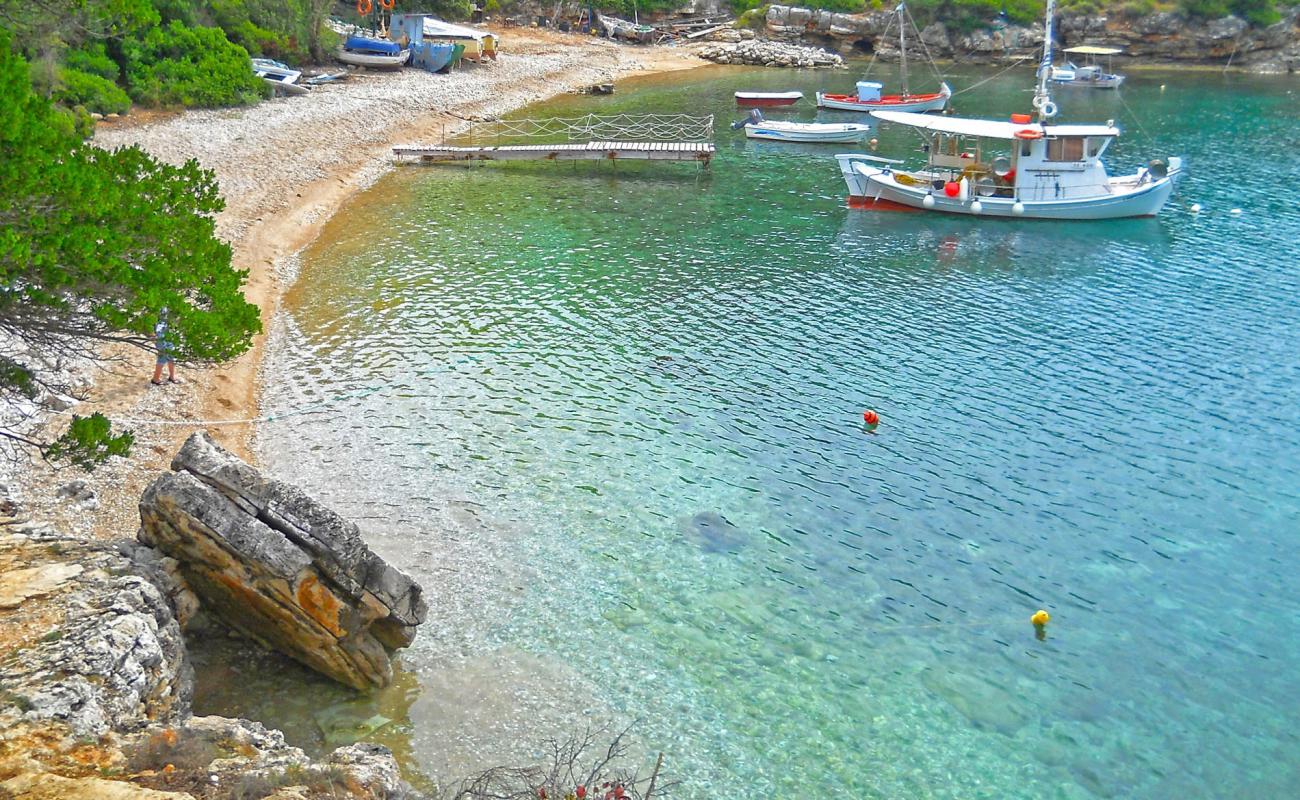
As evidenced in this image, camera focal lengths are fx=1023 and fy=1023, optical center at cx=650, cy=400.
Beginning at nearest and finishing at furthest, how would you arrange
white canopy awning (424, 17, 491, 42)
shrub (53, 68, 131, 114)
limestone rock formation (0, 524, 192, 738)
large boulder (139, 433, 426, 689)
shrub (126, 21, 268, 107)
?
limestone rock formation (0, 524, 192, 738) < large boulder (139, 433, 426, 689) < shrub (53, 68, 131, 114) < shrub (126, 21, 268, 107) < white canopy awning (424, 17, 491, 42)

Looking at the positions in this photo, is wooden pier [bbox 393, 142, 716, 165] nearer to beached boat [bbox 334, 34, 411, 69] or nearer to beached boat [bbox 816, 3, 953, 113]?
beached boat [bbox 334, 34, 411, 69]

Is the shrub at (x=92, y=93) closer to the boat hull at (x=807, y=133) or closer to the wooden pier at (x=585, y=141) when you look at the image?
the wooden pier at (x=585, y=141)

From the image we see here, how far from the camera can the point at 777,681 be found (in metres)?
17.4

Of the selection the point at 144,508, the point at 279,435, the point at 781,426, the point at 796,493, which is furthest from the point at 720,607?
the point at 279,435

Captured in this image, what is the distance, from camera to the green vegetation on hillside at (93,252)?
1300 cm

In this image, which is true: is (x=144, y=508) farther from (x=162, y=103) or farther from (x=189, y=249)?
(x=162, y=103)

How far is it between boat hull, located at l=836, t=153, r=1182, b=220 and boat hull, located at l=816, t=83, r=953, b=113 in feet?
84.4

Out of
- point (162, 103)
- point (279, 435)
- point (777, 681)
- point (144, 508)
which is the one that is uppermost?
point (162, 103)

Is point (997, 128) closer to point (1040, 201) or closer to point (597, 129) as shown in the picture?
point (1040, 201)

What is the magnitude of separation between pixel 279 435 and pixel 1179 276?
3270 centimetres

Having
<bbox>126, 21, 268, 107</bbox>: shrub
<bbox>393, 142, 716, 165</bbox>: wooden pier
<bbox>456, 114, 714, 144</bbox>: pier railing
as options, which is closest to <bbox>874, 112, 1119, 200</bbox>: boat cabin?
<bbox>393, 142, 716, 165</bbox>: wooden pier

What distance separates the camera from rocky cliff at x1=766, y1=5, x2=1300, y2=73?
298 feet

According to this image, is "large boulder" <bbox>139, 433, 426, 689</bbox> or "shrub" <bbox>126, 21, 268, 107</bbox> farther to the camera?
"shrub" <bbox>126, 21, 268, 107</bbox>

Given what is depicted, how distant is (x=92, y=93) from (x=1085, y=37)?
278 ft
